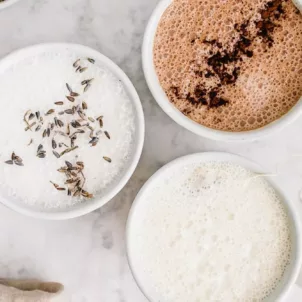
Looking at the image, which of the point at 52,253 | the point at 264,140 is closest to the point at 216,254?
the point at 264,140

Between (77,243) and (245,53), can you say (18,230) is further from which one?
(245,53)

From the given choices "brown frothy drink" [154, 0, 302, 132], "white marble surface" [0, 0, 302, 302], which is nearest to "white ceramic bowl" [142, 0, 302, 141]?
"brown frothy drink" [154, 0, 302, 132]

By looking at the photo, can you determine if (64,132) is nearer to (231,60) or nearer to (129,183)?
(129,183)

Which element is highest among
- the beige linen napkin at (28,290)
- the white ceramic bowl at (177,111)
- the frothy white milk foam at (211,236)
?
the white ceramic bowl at (177,111)

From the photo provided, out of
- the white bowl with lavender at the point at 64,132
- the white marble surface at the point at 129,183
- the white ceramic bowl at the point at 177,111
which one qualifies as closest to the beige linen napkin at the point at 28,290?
the white marble surface at the point at 129,183

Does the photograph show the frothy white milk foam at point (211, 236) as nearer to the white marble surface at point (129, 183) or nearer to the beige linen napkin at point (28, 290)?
the white marble surface at point (129, 183)

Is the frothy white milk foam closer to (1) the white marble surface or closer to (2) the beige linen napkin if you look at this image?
(1) the white marble surface
